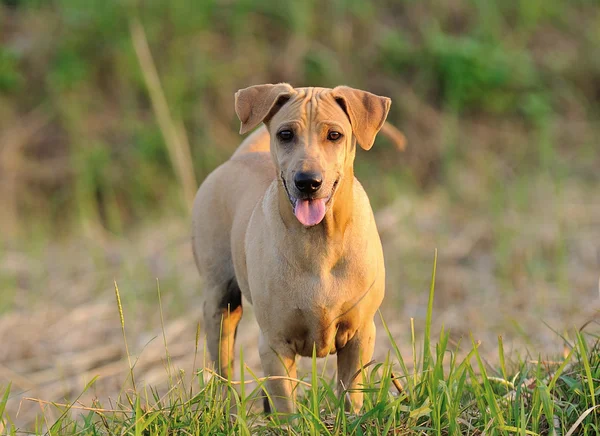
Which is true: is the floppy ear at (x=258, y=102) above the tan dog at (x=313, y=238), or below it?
above

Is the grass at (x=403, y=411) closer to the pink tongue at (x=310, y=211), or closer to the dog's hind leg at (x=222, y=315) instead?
the pink tongue at (x=310, y=211)

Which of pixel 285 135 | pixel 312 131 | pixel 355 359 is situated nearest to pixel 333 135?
pixel 312 131

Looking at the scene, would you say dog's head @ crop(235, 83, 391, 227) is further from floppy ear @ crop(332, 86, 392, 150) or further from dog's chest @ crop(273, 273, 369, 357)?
dog's chest @ crop(273, 273, 369, 357)

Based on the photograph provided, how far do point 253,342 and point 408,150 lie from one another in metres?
3.88

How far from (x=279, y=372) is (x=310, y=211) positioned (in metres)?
0.78

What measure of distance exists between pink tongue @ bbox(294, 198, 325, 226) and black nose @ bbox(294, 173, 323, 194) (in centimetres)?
8

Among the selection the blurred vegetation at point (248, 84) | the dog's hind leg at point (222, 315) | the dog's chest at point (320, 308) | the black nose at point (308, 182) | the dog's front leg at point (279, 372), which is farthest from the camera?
the blurred vegetation at point (248, 84)

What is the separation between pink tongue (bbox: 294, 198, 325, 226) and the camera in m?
3.79

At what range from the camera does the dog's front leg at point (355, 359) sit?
4148mm

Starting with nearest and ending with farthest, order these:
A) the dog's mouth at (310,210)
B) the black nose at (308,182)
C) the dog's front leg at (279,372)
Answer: the black nose at (308,182), the dog's mouth at (310,210), the dog's front leg at (279,372)

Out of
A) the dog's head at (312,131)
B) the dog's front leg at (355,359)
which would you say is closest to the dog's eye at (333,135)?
the dog's head at (312,131)

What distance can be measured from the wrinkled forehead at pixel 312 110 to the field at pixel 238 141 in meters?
3.40

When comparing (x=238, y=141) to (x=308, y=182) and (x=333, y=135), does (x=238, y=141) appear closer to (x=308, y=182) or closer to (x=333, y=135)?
(x=333, y=135)

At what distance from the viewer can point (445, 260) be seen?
27.1 ft
